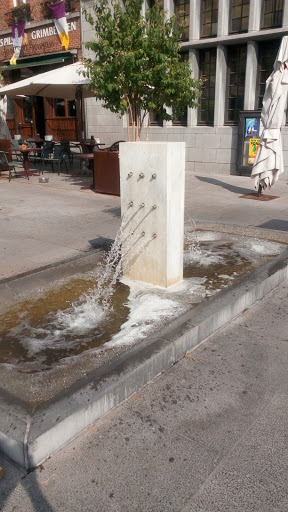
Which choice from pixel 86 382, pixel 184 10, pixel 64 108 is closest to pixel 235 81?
pixel 184 10

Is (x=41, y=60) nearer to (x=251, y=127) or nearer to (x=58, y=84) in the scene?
(x=58, y=84)

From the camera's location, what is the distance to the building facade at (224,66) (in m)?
13.2

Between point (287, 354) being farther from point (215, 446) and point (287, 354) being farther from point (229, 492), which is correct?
point (229, 492)

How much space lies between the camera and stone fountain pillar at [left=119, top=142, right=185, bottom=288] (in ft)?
14.4

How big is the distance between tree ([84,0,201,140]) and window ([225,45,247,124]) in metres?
4.49

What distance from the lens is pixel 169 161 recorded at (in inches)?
170

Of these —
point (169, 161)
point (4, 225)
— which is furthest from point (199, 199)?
point (169, 161)

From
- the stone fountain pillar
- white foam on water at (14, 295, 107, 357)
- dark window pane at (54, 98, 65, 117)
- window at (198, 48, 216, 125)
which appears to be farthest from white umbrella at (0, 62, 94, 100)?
white foam on water at (14, 295, 107, 357)

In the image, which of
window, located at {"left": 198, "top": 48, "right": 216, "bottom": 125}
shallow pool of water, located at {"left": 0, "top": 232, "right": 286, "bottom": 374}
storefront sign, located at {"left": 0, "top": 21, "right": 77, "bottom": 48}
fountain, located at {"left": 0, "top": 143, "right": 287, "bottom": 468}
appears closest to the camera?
fountain, located at {"left": 0, "top": 143, "right": 287, "bottom": 468}

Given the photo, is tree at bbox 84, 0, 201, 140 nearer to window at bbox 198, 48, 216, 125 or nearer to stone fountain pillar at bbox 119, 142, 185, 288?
window at bbox 198, 48, 216, 125

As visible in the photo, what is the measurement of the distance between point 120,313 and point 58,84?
10.6 m

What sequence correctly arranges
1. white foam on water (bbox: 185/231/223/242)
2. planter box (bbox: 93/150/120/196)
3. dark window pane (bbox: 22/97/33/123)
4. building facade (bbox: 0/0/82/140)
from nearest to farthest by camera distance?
white foam on water (bbox: 185/231/223/242) < planter box (bbox: 93/150/120/196) < building facade (bbox: 0/0/82/140) < dark window pane (bbox: 22/97/33/123)

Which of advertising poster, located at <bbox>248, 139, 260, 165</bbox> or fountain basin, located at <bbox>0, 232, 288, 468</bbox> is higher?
advertising poster, located at <bbox>248, 139, 260, 165</bbox>

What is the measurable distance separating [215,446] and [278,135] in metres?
8.58
